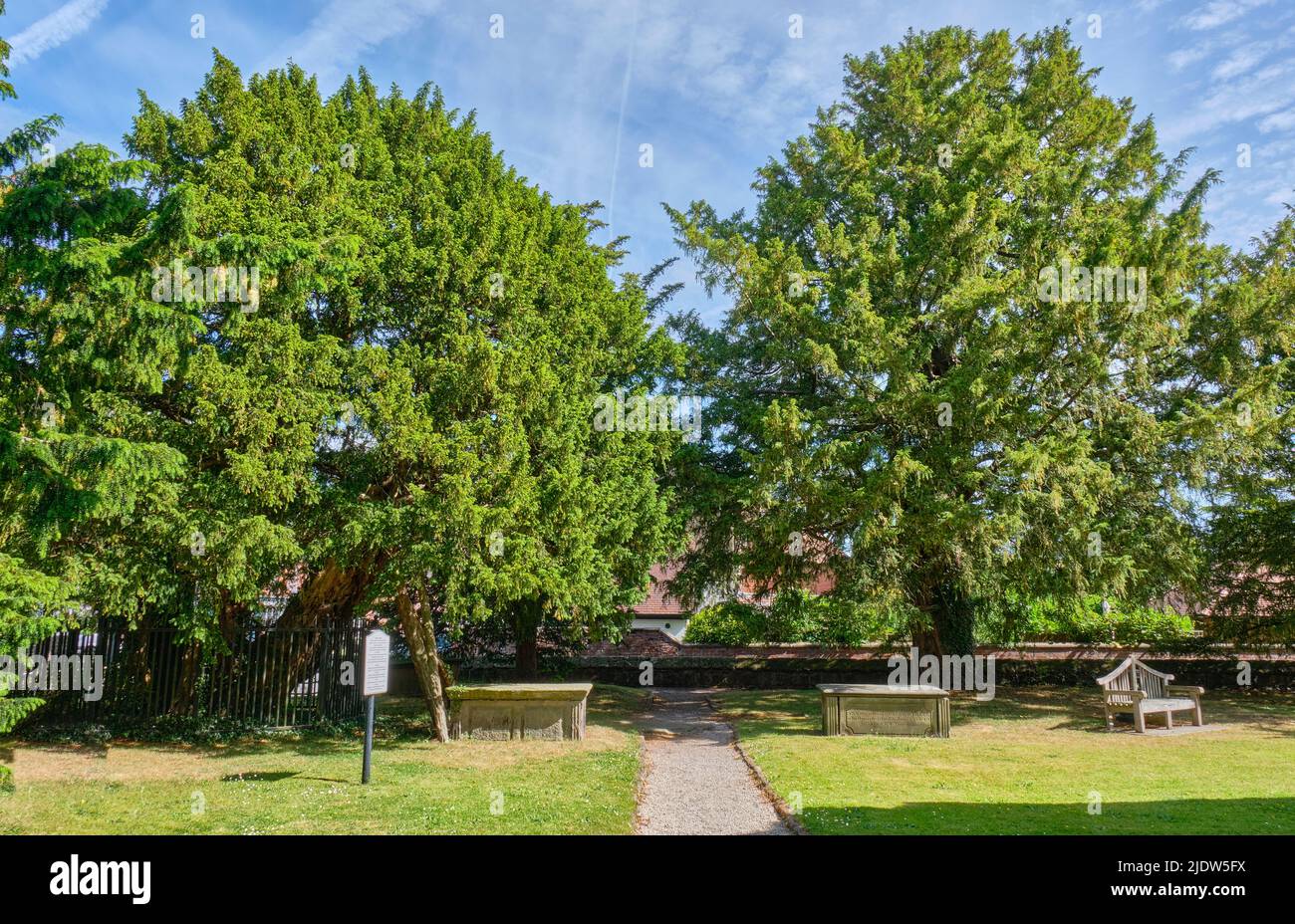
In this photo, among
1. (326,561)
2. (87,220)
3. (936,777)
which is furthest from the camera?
(326,561)

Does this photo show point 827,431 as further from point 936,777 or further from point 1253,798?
point 1253,798

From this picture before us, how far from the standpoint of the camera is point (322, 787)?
8875 mm

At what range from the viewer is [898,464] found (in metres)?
13.9

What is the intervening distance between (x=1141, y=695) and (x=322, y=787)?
13.4 metres

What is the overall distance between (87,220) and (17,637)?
3713mm

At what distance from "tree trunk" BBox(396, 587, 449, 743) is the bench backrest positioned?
11.7 meters

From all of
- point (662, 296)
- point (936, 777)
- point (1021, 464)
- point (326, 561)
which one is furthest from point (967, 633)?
point (326, 561)

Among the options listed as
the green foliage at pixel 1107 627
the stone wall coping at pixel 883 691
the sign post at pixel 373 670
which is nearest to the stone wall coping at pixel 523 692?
the sign post at pixel 373 670

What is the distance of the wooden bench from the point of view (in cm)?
1368

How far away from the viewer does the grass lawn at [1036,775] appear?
7.26m

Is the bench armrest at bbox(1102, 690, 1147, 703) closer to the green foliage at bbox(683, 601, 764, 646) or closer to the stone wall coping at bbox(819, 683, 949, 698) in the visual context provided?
the stone wall coping at bbox(819, 683, 949, 698)

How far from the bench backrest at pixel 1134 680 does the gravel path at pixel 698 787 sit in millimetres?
7076
